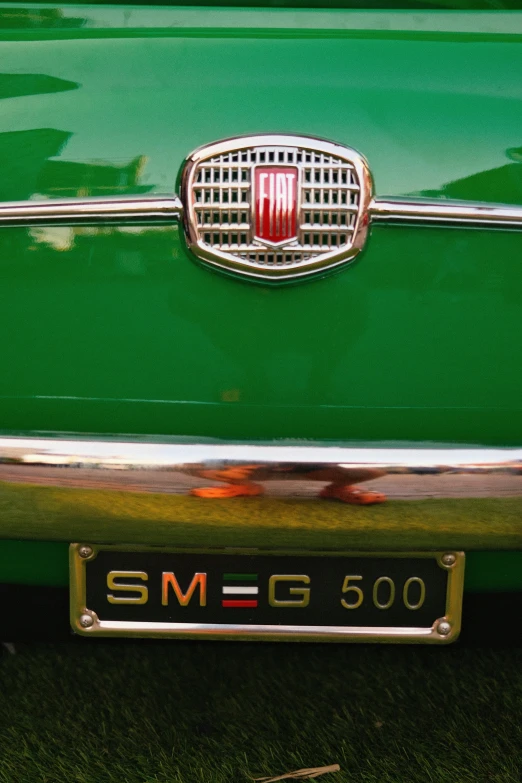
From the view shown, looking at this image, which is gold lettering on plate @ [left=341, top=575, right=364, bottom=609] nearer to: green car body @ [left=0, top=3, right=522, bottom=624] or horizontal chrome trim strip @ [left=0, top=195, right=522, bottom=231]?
green car body @ [left=0, top=3, right=522, bottom=624]

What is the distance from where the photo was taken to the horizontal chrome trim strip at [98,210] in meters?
1.47

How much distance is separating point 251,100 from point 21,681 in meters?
1.51

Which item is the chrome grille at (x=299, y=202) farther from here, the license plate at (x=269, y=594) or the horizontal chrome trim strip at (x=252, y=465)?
the license plate at (x=269, y=594)

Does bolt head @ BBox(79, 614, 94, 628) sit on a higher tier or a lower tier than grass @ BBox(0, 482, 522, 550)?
lower

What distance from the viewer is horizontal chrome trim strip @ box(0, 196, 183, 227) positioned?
1.47 meters

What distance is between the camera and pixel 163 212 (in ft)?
4.84

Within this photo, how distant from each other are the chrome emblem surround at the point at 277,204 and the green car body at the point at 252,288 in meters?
0.03

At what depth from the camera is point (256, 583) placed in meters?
1.53

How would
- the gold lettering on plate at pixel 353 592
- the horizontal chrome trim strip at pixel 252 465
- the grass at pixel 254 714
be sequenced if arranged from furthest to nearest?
the grass at pixel 254 714 < the gold lettering on plate at pixel 353 592 < the horizontal chrome trim strip at pixel 252 465

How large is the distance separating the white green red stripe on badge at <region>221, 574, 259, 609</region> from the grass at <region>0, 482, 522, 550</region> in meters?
0.09

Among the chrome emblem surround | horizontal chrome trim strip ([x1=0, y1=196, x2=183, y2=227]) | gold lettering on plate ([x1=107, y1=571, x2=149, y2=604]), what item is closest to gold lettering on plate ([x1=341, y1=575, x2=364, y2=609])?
gold lettering on plate ([x1=107, y1=571, x2=149, y2=604])

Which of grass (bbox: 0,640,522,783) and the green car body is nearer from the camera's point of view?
the green car body

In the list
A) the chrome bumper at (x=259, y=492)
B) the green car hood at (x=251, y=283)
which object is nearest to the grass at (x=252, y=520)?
the chrome bumper at (x=259, y=492)

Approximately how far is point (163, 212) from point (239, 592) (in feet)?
2.10
